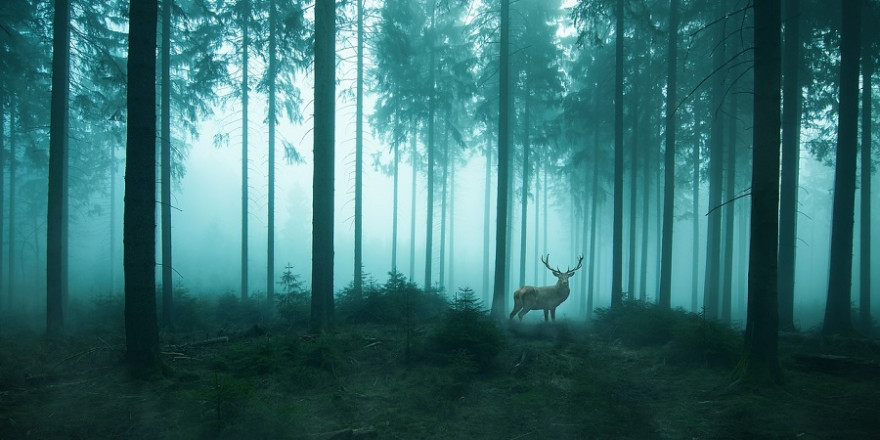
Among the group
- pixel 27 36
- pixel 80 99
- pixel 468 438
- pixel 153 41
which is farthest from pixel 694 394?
pixel 27 36

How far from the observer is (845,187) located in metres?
9.94

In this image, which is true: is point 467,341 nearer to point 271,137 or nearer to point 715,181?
point 271,137

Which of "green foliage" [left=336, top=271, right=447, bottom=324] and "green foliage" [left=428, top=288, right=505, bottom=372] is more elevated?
"green foliage" [left=428, top=288, right=505, bottom=372]

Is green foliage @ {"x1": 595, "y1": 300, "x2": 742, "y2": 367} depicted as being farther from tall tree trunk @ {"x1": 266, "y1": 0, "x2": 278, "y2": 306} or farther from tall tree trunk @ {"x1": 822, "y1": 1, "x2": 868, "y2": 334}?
tall tree trunk @ {"x1": 266, "y1": 0, "x2": 278, "y2": 306}

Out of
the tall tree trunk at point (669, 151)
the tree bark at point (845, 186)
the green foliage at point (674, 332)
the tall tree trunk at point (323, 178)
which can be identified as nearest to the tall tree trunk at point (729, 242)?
the tall tree trunk at point (669, 151)

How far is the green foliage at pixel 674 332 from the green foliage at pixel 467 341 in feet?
12.2

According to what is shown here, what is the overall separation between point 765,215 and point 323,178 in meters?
8.99

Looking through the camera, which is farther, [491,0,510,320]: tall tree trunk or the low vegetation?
[491,0,510,320]: tall tree trunk

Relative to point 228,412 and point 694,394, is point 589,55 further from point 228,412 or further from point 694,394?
point 228,412

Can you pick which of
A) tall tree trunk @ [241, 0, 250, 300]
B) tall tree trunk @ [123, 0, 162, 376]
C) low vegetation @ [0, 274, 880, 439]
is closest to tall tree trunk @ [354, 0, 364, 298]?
tall tree trunk @ [241, 0, 250, 300]

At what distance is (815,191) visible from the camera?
5369 cm

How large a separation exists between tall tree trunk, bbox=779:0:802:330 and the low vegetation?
2.66m

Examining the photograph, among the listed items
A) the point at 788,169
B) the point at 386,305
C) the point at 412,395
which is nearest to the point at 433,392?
the point at 412,395

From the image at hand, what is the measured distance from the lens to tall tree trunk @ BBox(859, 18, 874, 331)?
1398 centimetres
